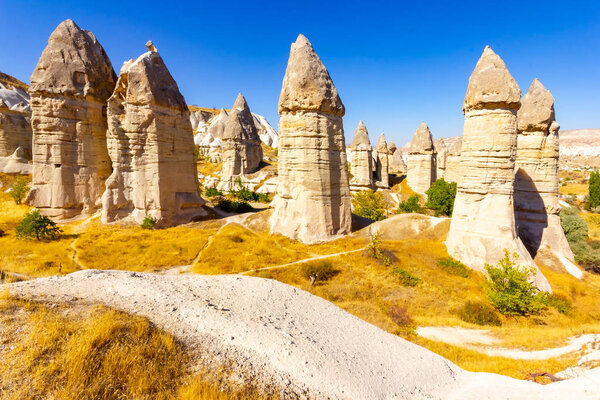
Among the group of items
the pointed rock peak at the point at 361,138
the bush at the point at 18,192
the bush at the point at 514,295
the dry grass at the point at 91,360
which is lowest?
the bush at the point at 514,295

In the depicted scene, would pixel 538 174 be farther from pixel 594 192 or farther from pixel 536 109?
pixel 594 192

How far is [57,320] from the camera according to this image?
11.8 ft

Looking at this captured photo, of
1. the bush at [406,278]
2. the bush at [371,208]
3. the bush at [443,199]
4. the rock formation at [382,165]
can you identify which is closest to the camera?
the bush at [406,278]

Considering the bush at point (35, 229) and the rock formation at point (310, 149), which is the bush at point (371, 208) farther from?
the bush at point (35, 229)

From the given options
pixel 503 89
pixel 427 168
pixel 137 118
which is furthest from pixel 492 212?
pixel 427 168

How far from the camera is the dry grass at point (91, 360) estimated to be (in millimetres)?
2721

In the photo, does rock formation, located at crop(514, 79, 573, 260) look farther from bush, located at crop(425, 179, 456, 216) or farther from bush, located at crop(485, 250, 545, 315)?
bush, located at crop(425, 179, 456, 216)

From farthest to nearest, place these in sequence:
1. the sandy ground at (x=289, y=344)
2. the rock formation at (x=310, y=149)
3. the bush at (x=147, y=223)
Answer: the bush at (x=147, y=223)
the rock formation at (x=310, y=149)
the sandy ground at (x=289, y=344)

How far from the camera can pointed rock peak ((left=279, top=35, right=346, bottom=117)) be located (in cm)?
1493

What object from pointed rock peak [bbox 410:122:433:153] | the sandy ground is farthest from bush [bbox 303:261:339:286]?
pointed rock peak [bbox 410:122:433:153]

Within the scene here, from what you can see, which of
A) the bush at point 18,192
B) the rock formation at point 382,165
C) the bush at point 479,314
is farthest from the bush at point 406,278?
the bush at point 18,192

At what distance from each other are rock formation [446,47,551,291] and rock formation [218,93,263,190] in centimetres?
2613

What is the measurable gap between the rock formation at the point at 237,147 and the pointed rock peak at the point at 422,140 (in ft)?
Answer: 67.9

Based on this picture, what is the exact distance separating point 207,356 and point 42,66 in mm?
23351
